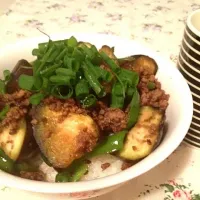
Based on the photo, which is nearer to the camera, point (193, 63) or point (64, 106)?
point (64, 106)

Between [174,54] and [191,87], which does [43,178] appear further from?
[174,54]

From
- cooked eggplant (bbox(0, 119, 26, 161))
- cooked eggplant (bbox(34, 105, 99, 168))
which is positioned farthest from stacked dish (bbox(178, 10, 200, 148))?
cooked eggplant (bbox(0, 119, 26, 161))

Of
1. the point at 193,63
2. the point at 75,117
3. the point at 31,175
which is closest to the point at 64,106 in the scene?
the point at 75,117

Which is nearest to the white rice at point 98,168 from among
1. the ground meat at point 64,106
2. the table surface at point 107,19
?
the ground meat at point 64,106

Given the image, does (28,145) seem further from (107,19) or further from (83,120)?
(107,19)

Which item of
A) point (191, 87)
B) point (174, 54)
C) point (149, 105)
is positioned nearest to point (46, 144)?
point (149, 105)

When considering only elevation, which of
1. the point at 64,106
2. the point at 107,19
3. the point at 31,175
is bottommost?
the point at 107,19

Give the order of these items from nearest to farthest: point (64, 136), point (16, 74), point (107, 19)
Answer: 1. point (64, 136)
2. point (16, 74)
3. point (107, 19)

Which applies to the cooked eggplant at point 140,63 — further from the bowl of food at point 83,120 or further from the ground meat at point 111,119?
the ground meat at point 111,119
